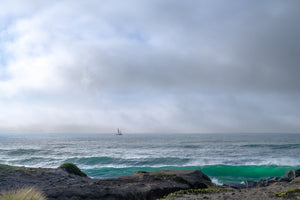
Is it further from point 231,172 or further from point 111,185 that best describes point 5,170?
point 231,172

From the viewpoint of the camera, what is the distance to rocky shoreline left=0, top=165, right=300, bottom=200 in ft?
25.2

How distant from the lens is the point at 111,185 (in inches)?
359

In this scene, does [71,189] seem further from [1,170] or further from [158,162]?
[158,162]

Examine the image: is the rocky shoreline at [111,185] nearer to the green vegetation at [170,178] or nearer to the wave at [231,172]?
the green vegetation at [170,178]

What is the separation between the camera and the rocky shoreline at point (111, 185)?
767cm

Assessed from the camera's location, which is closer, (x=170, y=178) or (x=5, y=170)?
(x=5, y=170)

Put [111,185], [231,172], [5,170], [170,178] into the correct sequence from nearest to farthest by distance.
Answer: [111,185] → [5,170] → [170,178] → [231,172]

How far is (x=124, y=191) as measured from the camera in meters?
8.35

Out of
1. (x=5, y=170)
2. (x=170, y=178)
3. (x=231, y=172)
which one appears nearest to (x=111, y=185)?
(x=170, y=178)

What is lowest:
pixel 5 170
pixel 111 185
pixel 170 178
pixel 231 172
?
pixel 231 172

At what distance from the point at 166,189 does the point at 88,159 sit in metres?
23.6

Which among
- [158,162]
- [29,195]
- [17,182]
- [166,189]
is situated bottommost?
[158,162]

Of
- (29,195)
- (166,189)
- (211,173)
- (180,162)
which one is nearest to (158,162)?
(180,162)

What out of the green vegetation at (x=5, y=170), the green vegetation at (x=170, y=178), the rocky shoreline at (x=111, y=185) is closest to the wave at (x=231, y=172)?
→ the rocky shoreline at (x=111, y=185)
